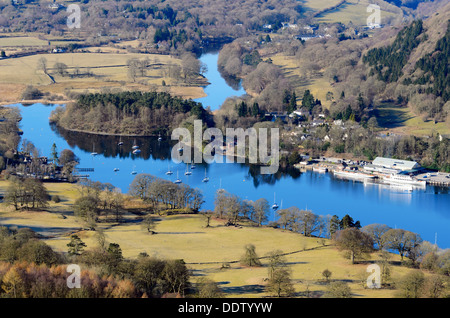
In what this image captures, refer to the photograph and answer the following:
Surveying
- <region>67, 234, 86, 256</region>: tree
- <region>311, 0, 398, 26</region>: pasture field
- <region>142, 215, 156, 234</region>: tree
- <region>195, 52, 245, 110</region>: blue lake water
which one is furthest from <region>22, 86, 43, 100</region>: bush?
<region>311, 0, 398, 26</region>: pasture field

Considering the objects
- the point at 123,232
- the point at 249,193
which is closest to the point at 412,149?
the point at 249,193

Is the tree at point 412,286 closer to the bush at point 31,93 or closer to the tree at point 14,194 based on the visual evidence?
the tree at point 14,194

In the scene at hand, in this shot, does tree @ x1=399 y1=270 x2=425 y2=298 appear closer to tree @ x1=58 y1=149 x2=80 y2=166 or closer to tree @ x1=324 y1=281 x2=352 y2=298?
tree @ x1=324 y1=281 x2=352 y2=298

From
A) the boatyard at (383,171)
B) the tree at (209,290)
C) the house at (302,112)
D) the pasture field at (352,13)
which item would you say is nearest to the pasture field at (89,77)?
the house at (302,112)

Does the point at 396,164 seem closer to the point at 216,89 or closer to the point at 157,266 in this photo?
the point at 157,266

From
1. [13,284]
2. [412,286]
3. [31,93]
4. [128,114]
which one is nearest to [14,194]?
[13,284]

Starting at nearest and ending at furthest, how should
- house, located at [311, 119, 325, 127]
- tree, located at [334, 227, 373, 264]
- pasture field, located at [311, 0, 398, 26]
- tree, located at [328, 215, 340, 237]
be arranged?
tree, located at [334, 227, 373, 264] < tree, located at [328, 215, 340, 237] < house, located at [311, 119, 325, 127] < pasture field, located at [311, 0, 398, 26]

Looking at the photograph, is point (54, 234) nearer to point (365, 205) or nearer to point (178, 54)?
point (365, 205)
